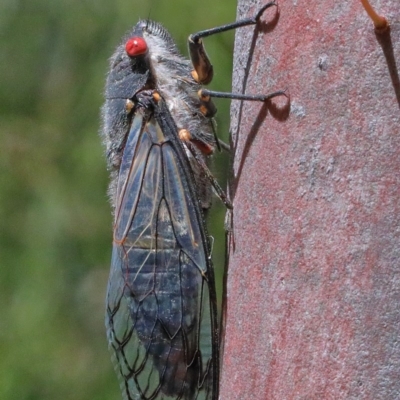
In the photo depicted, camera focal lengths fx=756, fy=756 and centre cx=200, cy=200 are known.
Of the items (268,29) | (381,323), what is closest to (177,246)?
(268,29)

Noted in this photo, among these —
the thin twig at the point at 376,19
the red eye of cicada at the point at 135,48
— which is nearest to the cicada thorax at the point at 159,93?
the red eye of cicada at the point at 135,48

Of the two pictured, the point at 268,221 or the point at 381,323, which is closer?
the point at 381,323

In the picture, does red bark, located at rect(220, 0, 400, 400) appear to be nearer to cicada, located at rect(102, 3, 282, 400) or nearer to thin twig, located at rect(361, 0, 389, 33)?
thin twig, located at rect(361, 0, 389, 33)

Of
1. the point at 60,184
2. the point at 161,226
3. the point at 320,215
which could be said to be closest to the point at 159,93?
the point at 161,226

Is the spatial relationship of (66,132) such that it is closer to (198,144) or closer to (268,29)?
(198,144)

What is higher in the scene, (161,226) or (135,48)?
(135,48)

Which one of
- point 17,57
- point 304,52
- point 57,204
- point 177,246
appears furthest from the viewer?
point 17,57

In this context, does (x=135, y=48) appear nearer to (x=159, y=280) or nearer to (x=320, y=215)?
(x=159, y=280)
